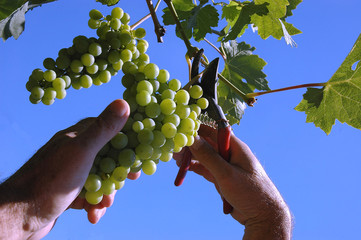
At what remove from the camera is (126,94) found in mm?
787

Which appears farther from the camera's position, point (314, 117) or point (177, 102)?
point (314, 117)

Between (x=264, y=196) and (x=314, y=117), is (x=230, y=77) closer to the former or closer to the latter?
(x=314, y=117)

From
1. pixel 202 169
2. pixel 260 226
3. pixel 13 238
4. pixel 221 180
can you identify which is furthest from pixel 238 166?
pixel 13 238

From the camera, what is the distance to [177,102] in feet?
2.53

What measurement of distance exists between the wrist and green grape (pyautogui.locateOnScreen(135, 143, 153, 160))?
49 cm

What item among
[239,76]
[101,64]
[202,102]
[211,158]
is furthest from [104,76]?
[239,76]

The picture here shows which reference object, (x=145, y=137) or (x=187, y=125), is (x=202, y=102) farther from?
(x=145, y=137)

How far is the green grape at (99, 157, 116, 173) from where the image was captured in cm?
67

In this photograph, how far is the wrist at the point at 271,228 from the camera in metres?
1.02

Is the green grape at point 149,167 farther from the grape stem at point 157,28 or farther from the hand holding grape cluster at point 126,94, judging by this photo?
the grape stem at point 157,28

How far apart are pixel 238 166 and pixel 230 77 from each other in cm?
40

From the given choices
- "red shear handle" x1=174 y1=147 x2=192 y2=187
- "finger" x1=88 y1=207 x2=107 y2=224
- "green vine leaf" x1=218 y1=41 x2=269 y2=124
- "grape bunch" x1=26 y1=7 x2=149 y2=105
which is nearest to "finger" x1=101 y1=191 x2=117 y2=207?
"finger" x1=88 y1=207 x2=107 y2=224

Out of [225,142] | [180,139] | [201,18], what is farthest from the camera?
[201,18]

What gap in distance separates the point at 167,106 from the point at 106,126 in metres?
0.14
